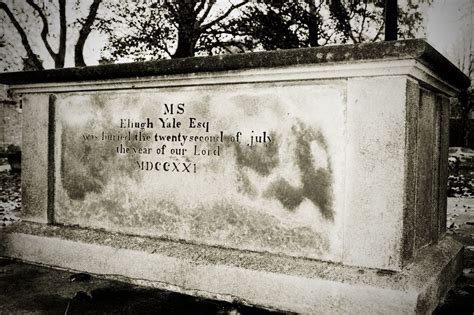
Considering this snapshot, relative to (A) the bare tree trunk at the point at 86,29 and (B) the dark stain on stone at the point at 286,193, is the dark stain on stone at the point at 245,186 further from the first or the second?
(A) the bare tree trunk at the point at 86,29

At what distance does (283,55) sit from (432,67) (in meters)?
1.09

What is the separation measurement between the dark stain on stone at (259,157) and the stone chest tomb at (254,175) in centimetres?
1

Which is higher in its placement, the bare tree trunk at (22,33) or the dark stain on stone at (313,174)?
the bare tree trunk at (22,33)

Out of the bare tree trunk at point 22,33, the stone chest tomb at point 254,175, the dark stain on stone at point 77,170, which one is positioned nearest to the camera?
the stone chest tomb at point 254,175

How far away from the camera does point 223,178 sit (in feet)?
10.8

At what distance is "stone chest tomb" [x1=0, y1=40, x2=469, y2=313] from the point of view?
2650mm

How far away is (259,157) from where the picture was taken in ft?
10.3

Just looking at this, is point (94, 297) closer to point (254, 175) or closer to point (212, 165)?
point (212, 165)

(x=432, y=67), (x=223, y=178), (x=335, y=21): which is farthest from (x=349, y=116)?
(x=335, y=21)

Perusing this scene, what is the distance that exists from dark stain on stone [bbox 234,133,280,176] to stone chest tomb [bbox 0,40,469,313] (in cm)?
1

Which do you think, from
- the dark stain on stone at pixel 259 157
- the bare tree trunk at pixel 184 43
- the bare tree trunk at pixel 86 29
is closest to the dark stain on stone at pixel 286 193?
the dark stain on stone at pixel 259 157

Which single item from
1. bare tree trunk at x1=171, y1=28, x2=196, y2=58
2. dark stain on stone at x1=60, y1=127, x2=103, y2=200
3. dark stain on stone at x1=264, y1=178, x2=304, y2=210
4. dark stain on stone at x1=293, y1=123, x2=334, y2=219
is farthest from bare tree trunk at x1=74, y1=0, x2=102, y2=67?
dark stain on stone at x1=293, y1=123, x2=334, y2=219

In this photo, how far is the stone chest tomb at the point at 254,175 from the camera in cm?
265

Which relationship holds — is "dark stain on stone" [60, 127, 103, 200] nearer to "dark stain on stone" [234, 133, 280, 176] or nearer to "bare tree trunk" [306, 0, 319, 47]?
"dark stain on stone" [234, 133, 280, 176]
